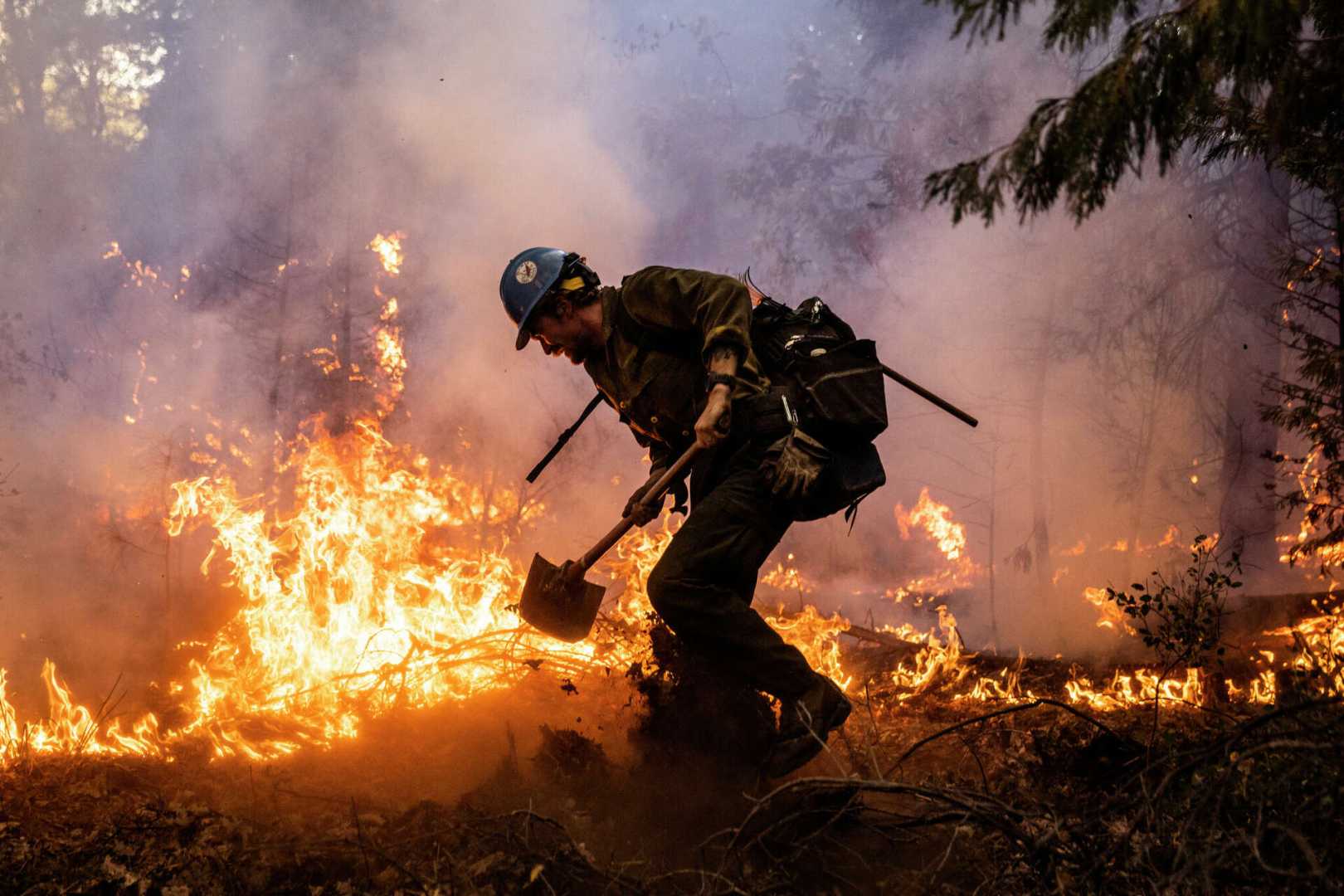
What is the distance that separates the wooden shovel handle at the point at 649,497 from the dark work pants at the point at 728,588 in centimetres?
22

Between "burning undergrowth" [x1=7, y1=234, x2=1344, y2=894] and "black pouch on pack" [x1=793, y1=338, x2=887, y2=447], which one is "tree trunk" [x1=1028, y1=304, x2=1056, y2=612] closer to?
"burning undergrowth" [x1=7, y1=234, x2=1344, y2=894]

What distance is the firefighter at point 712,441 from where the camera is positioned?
3422mm

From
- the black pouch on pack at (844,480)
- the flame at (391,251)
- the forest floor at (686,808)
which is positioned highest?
the flame at (391,251)

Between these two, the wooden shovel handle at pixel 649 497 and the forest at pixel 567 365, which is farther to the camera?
the forest at pixel 567 365

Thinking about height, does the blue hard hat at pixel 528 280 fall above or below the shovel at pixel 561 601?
above

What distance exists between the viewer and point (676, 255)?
13445 mm

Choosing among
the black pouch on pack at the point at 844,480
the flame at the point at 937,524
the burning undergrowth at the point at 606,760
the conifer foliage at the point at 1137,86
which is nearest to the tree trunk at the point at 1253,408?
the flame at the point at 937,524

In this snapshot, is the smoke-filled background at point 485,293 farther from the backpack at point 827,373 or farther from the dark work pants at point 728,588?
the dark work pants at point 728,588

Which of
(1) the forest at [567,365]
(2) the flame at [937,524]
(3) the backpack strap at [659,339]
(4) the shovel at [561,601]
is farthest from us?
(2) the flame at [937,524]


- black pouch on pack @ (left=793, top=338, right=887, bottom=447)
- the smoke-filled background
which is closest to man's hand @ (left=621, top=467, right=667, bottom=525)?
black pouch on pack @ (left=793, top=338, right=887, bottom=447)

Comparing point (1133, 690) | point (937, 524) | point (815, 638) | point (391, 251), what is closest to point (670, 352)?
point (815, 638)

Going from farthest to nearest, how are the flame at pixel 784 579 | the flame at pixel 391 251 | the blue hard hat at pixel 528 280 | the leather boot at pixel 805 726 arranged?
1. the flame at pixel 784 579
2. the flame at pixel 391 251
3. the blue hard hat at pixel 528 280
4. the leather boot at pixel 805 726

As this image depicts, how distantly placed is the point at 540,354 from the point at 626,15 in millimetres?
5891

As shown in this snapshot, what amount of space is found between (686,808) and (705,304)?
2.21 meters
